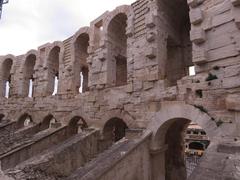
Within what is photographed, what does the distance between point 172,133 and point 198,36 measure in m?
3.71

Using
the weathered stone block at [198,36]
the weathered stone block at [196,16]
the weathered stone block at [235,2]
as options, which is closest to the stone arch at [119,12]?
the weathered stone block at [196,16]

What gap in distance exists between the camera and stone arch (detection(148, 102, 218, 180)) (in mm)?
4648

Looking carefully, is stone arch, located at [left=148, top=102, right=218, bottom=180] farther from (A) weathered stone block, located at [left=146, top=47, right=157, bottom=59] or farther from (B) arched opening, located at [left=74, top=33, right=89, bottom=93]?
(B) arched opening, located at [left=74, top=33, right=89, bottom=93]

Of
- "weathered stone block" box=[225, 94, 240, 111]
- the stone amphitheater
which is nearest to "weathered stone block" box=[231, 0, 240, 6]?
the stone amphitheater

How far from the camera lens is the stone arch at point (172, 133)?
4.65 m

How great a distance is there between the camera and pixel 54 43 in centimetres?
1104

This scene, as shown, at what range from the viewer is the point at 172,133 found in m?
7.40

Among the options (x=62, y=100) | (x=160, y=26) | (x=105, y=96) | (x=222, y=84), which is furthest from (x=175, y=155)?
(x=62, y=100)

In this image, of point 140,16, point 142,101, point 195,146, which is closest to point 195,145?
point 195,146

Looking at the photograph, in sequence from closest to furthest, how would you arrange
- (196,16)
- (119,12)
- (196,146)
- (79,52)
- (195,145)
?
(196,16), (119,12), (79,52), (196,146), (195,145)

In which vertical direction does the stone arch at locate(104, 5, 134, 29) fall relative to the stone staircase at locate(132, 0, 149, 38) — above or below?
above

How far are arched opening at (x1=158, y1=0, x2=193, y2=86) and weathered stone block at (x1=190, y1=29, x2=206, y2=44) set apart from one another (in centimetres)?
179

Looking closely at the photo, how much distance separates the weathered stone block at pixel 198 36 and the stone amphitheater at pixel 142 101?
0.02 meters

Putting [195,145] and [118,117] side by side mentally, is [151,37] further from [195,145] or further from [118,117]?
[195,145]
